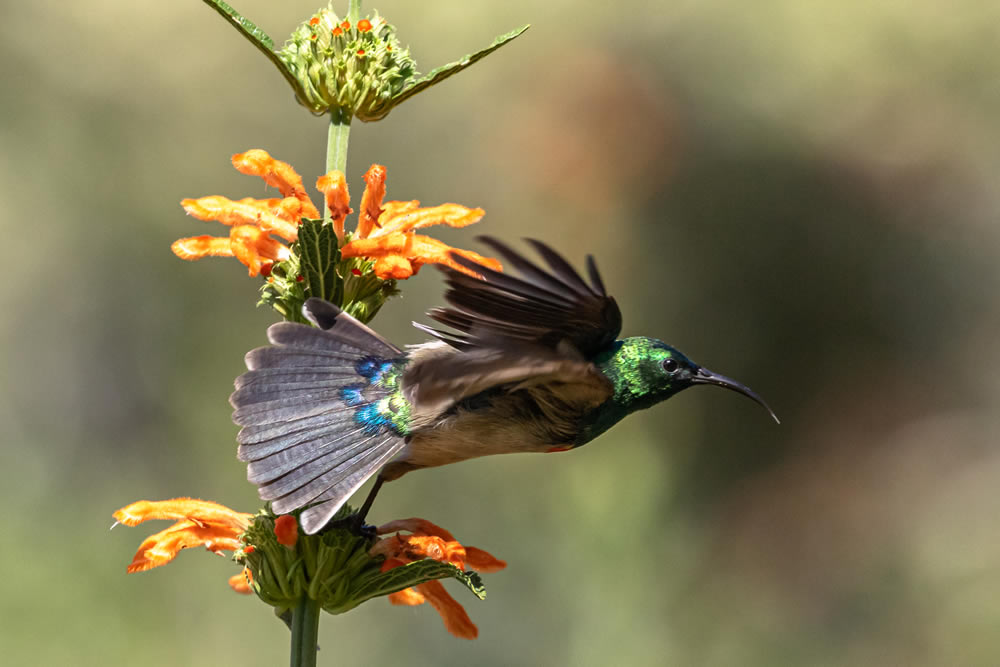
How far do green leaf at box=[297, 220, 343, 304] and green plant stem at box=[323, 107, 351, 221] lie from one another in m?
0.14

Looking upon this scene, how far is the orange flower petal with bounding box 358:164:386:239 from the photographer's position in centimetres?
213

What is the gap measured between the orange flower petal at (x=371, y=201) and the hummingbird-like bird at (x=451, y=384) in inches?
8.1

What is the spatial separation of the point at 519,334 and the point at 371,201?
41 cm

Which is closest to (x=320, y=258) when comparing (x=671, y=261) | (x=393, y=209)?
(x=393, y=209)

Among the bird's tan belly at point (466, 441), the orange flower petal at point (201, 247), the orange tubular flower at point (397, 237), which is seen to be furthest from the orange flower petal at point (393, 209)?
the bird's tan belly at point (466, 441)

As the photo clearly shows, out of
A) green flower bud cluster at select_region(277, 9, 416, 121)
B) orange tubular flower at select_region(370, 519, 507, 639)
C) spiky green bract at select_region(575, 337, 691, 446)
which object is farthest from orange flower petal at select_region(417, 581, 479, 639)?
green flower bud cluster at select_region(277, 9, 416, 121)

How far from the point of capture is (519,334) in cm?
209

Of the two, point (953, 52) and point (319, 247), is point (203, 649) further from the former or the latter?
point (953, 52)

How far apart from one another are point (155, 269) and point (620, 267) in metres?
2.91

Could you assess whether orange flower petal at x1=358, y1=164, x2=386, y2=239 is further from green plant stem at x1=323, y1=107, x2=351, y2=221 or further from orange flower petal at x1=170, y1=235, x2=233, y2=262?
orange flower petal at x1=170, y1=235, x2=233, y2=262

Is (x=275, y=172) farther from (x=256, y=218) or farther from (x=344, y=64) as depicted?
(x=344, y=64)

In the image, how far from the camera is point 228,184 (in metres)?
→ 6.93

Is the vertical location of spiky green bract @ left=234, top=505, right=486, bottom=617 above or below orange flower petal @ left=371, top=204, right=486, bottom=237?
below

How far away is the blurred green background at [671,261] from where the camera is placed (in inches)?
237
